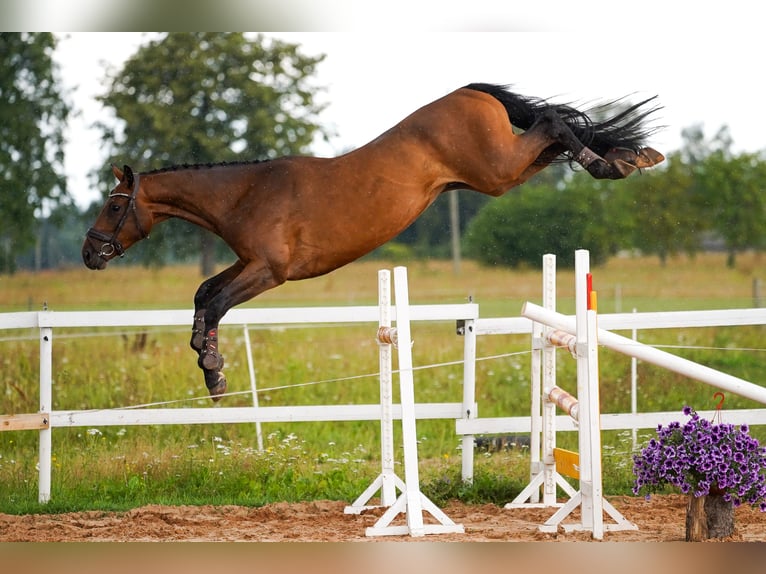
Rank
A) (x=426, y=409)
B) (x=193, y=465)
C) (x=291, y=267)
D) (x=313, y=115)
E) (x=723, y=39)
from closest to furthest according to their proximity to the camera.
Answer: (x=291, y=267)
(x=426, y=409)
(x=193, y=465)
(x=313, y=115)
(x=723, y=39)

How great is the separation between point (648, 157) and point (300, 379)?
14.4 ft

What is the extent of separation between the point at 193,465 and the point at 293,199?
6.86ft

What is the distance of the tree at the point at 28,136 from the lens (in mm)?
8133

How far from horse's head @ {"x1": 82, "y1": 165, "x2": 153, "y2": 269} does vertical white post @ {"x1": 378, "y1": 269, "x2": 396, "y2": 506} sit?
1.16 metres

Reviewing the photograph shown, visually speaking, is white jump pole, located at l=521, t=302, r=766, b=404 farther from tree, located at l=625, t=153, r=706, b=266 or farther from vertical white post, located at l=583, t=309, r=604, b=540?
tree, located at l=625, t=153, r=706, b=266

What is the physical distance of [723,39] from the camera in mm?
10531

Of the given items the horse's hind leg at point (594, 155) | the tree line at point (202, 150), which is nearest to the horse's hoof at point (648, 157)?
the horse's hind leg at point (594, 155)

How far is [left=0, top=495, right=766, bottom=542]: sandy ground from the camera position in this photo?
4.38 m

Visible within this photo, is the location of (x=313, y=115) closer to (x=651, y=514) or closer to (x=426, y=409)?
(x=426, y=409)

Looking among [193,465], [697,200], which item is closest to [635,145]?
[193,465]

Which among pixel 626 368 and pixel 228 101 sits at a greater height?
pixel 228 101

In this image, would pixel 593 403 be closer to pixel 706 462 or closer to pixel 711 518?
pixel 706 462

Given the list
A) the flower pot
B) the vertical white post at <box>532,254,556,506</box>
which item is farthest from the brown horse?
the flower pot

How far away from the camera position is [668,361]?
3.81 meters
